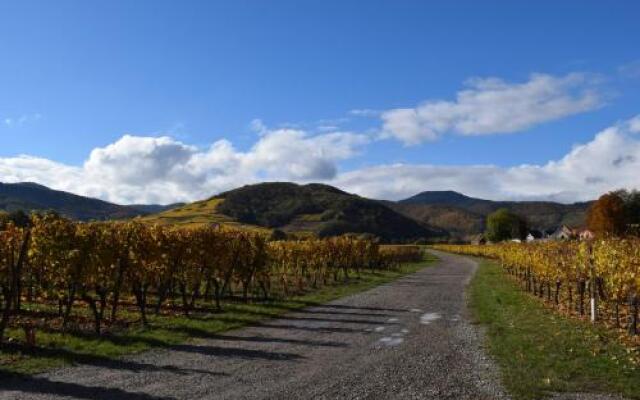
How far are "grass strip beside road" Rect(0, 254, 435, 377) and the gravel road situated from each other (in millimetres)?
645

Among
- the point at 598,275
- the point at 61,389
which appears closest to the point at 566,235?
the point at 598,275

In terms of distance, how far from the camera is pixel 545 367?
13.2m

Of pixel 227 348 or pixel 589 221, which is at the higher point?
pixel 589 221

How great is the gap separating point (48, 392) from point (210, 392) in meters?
2.97

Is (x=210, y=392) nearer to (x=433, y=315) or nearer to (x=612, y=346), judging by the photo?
(x=612, y=346)

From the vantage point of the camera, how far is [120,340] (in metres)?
16.5

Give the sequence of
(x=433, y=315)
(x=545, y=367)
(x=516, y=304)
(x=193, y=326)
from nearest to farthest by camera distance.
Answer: (x=545, y=367) < (x=193, y=326) < (x=433, y=315) < (x=516, y=304)

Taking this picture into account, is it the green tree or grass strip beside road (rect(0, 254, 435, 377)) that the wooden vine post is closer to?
grass strip beside road (rect(0, 254, 435, 377))

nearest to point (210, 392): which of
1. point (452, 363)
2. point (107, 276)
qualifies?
point (452, 363)

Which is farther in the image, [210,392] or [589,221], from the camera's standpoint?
[589,221]

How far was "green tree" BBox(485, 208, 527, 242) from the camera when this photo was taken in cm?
14588

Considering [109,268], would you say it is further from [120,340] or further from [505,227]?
[505,227]

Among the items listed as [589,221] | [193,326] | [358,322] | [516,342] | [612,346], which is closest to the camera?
[612,346]

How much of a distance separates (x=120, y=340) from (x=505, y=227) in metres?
141
